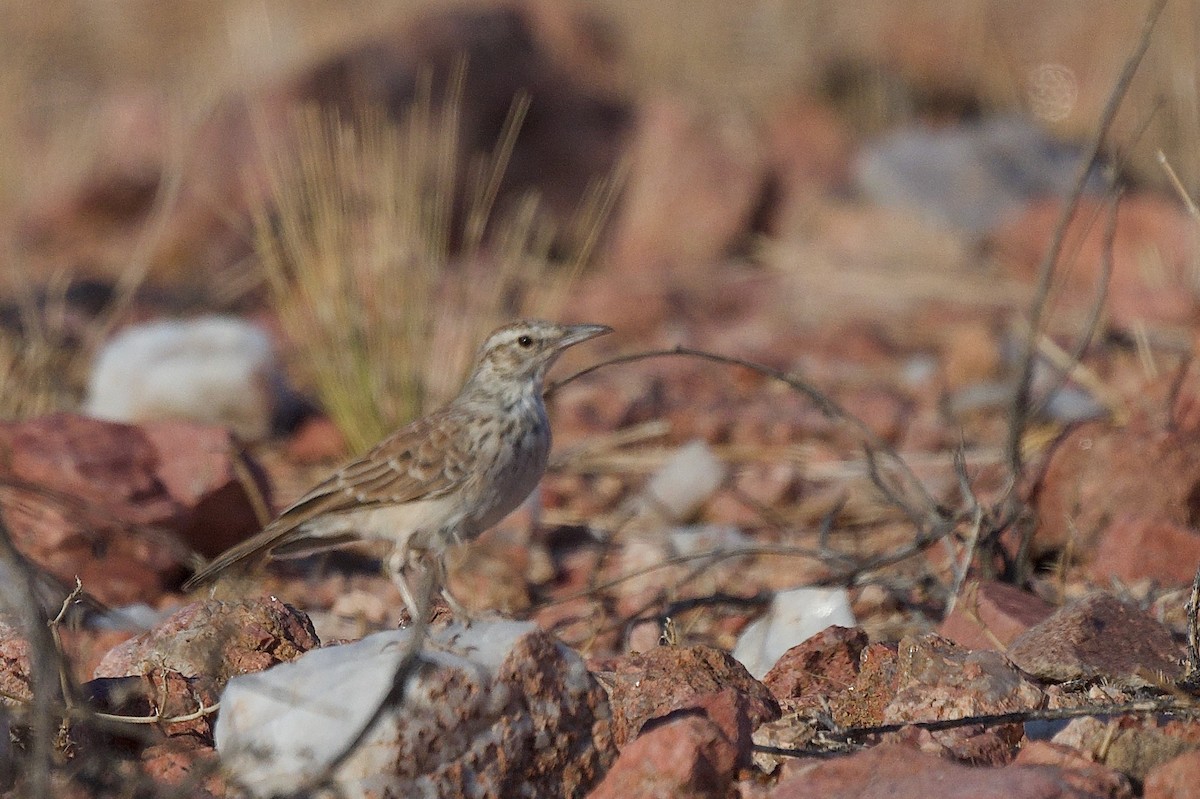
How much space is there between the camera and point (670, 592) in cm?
541

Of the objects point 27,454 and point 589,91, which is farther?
point 589,91

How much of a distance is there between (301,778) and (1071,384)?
18.9ft

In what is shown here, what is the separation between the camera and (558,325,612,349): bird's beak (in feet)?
16.5

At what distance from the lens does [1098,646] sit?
3.84 meters

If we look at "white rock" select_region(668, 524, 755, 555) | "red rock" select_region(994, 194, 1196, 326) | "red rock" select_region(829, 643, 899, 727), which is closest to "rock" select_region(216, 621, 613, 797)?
"red rock" select_region(829, 643, 899, 727)

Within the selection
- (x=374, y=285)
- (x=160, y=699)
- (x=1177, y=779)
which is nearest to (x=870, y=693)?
(x=1177, y=779)

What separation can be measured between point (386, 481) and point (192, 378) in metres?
2.88

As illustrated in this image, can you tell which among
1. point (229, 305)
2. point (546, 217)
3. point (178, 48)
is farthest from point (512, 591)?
point (178, 48)

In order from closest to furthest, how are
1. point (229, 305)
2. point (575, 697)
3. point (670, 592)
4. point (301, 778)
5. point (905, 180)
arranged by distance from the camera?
point (301, 778), point (575, 697), point (670, 592), point (229, 305), point (905, 180)

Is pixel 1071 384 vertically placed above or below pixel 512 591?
below

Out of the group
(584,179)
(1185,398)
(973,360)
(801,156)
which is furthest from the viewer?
(801,156)

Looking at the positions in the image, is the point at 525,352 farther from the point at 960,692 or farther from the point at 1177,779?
the point at 1177,779

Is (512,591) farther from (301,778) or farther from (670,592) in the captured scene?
(301,778)

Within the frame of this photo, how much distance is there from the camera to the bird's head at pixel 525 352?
16.6 ft
